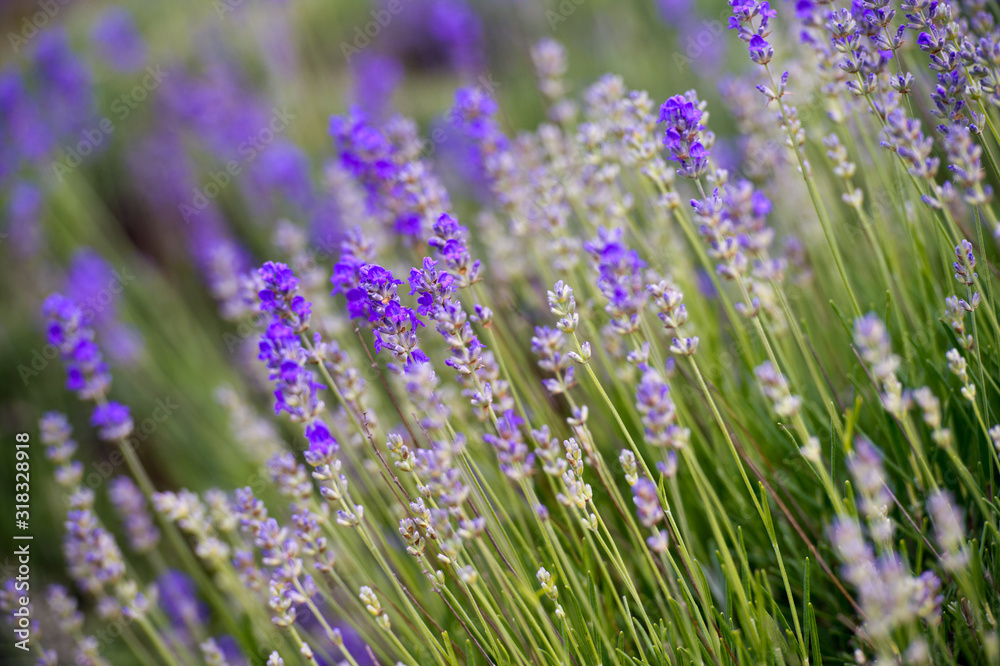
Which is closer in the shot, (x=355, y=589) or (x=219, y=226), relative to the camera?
(x=355, y=589)

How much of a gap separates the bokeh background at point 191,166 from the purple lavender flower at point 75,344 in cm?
125

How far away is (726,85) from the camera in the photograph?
2738 millimetres

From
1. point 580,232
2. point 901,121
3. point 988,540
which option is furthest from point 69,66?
point 988,540

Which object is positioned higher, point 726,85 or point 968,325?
point 726,85

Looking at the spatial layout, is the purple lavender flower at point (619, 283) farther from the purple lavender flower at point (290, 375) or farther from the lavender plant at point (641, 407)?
the purple lavender flower at point (290, 375)

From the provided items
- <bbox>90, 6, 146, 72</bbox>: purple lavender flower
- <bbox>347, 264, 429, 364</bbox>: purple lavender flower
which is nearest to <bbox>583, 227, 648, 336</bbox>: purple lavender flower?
<bbox>347, 264, 429, 364</bbox>: purple lavender flower

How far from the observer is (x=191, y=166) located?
20.7ft

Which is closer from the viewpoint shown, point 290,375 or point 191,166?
point 290,375

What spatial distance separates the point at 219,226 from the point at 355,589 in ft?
13.1

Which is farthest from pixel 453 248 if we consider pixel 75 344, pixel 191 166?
pixel 191 166

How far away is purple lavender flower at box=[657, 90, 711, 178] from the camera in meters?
1.61

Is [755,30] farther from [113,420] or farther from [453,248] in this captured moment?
[113,420]

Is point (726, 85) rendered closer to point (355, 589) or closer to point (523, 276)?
point (523, 276)

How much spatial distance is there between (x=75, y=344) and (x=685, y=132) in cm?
214
